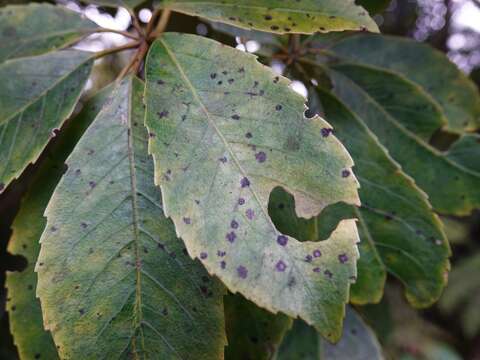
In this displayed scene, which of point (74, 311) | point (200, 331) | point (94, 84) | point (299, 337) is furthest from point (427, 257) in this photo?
point (94, 84)

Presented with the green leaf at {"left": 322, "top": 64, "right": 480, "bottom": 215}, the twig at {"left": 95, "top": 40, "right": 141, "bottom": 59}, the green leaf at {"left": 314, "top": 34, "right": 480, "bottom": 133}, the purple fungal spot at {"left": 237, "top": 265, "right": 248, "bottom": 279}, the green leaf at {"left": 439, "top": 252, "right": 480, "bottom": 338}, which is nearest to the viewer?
the purple fungal spot at {"left": 237, "top": 265, "right": 248, "bottom": 279}

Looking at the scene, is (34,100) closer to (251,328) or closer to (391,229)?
(251,328)

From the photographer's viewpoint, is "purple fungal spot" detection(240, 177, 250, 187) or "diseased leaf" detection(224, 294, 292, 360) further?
"diseased leaf" detection(224, 294, 292, 360)

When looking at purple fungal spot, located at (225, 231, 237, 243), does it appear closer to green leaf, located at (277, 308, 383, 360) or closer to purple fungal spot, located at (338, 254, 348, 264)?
purple fungal spot, located at (338, 254, 348, 264)

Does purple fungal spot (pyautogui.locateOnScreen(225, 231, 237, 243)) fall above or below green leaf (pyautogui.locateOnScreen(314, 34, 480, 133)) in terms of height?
below

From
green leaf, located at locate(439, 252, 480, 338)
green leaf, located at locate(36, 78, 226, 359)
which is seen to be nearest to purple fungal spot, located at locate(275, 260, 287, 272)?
green leaf, located at locate(36, 78, 226, 359)

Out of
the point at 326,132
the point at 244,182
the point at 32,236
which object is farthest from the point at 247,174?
the point at 32,236
